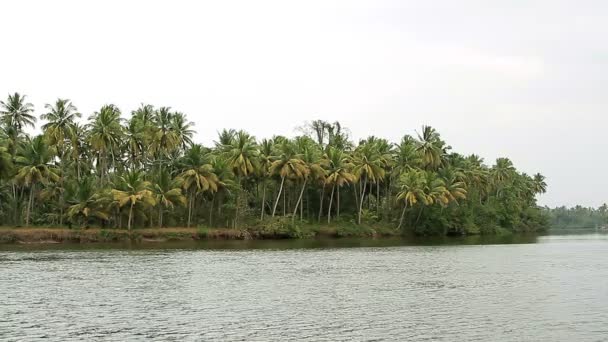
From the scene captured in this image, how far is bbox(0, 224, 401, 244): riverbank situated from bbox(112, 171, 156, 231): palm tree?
3.48 m

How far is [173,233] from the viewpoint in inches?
3103

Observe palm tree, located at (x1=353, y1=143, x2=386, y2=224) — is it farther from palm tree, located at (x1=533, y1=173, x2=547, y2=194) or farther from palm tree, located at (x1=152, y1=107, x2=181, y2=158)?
palm tree, located at (x1=533, y1=173, x2=547, y2=194)

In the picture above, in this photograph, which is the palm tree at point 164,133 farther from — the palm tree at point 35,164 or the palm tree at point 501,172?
the palm tree at point 501,172

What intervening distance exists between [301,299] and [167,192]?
50.8 m

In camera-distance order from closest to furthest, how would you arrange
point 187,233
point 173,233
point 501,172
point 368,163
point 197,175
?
point 173,233 → point 197,175 → point 187,233 → point 368,163 → point 501,172

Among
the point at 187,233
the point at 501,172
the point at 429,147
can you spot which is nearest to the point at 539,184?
the point at 501,172

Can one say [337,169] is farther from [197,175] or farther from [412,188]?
[197,175]

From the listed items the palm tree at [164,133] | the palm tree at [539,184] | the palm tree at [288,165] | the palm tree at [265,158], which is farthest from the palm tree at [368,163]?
the palm tree at [539,184]

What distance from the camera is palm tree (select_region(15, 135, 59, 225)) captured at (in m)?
72.7

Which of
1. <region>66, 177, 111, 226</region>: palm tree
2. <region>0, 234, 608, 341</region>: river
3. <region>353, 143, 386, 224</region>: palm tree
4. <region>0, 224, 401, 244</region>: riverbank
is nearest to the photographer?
<region>0, 234, 608, 341</region>: river

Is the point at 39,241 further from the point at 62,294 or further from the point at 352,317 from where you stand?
the point at 352,317

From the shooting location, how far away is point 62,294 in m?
31.3

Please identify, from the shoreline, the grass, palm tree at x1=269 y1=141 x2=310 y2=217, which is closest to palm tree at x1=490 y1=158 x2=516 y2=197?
the grass

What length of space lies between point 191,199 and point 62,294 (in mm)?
53565
